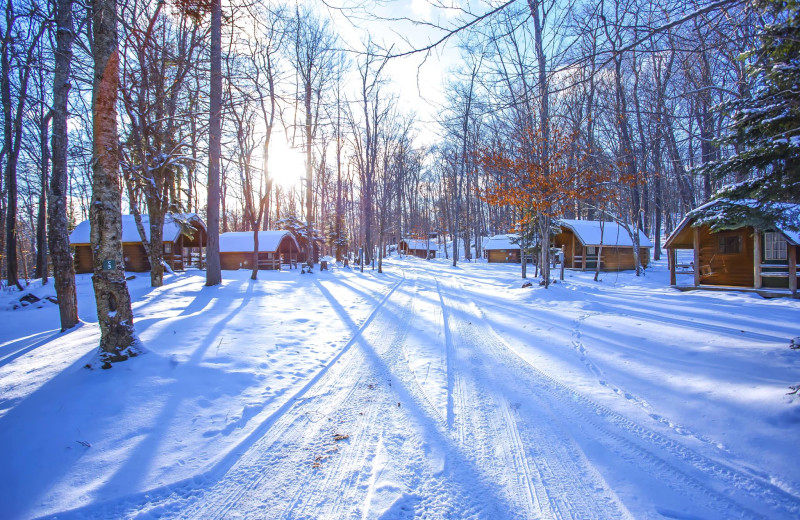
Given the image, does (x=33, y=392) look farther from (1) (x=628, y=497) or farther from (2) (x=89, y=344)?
(1) (x=628, y=497)

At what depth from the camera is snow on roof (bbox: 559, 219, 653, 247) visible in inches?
1003

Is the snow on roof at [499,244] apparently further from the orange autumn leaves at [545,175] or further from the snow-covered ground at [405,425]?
the snow-covered ground at [405,425]

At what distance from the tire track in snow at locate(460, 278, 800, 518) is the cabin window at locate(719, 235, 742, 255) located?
50.5 ft

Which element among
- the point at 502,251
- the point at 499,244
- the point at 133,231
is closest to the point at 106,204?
the point at 133,231

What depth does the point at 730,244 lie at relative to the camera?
556 inches

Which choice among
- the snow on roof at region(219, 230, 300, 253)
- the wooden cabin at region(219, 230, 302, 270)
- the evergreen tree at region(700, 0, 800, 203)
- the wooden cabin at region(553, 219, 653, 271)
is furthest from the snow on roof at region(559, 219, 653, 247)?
the evergreen tree at region(700, 0, 800, 203)

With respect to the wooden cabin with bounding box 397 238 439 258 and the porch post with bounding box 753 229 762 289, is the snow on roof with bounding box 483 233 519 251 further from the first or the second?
the porch post with bounding box 753 229 762 289

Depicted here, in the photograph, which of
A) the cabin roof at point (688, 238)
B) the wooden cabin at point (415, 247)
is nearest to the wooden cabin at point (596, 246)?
the cabin roof at point (688, 238)

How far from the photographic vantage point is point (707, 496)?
7.48 feet

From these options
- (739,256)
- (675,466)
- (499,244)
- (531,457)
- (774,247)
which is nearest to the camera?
(675,466)

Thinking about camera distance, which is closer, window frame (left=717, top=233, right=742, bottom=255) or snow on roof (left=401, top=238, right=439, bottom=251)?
window frame (left=717, top=233, right=742, bottom=255)

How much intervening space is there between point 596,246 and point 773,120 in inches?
959

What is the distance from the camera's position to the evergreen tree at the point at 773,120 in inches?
142

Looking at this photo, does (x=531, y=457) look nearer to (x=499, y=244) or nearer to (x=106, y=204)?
(x=106, y=204)
